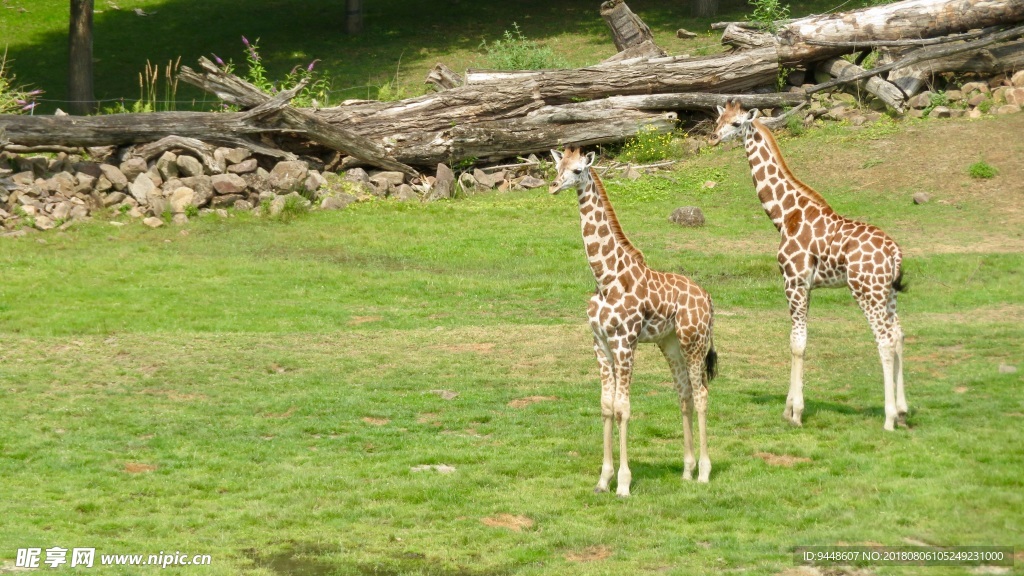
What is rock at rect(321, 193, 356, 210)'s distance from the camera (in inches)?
1117

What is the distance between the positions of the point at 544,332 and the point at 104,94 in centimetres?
2484

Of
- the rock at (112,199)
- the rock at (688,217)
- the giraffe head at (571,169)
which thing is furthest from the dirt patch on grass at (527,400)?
the rock at (112,199)

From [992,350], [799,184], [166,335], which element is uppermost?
[799,184]

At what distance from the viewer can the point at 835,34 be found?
1293 inches

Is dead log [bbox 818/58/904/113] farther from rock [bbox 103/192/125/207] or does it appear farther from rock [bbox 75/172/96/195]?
rock [bbox 75/172/96/195]

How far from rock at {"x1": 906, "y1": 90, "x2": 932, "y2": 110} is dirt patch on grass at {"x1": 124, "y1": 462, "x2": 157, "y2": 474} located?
24.9 metres

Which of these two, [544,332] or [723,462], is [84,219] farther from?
[723,462]

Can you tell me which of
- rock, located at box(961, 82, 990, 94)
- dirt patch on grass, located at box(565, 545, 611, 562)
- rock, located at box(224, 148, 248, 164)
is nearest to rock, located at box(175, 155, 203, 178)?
rock, located at box(224, 148, 248, 164)

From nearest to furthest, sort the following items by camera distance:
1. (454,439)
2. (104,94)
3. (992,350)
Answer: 1. (454,439)
2. (992,350)
3. (104,94)

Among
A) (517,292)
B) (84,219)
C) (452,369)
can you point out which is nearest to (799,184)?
(452,369)

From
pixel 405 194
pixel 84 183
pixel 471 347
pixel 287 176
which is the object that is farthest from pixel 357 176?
pixel 471 347

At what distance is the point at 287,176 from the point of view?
28.4 m

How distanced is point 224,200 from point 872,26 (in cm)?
1899

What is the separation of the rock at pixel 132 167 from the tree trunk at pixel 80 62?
7.59m
